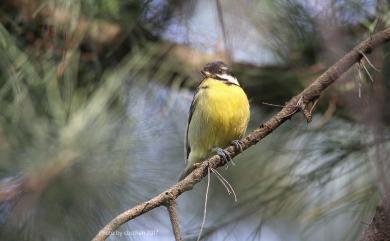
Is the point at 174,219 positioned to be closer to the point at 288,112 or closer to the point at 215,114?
the point at 288,112

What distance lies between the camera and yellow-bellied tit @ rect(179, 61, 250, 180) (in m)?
2.83

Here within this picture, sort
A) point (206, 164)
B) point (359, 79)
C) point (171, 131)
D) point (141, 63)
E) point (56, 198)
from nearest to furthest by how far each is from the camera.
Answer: point (359, 79)
point (206, 164)
point (56, 198)
point (141, 63)
point (171, 131)

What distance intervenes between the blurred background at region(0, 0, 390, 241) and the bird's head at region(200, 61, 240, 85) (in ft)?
0.23

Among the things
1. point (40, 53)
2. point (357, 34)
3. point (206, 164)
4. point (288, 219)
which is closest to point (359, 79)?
point (206, 164)

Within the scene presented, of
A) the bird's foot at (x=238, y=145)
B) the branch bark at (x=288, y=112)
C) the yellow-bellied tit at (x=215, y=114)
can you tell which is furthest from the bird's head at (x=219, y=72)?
the branch bark at (x=288, y=112)

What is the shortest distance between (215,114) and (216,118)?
0.02 meters

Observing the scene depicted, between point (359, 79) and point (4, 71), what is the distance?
48.2 inches

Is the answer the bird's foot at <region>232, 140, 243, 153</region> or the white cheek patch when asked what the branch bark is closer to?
the bird's foot at <region>232, 140, 243, 153</region>

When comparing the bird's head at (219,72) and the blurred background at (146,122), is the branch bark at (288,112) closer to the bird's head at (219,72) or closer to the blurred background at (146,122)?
the blurred background at (146,122)

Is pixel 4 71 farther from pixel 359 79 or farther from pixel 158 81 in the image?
pixel 359 79

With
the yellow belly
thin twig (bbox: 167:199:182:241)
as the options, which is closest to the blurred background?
the yellow belly

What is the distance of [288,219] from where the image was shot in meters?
2.47

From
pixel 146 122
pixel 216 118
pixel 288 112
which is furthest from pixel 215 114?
pixel 288 112

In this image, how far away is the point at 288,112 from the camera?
1.86 m
